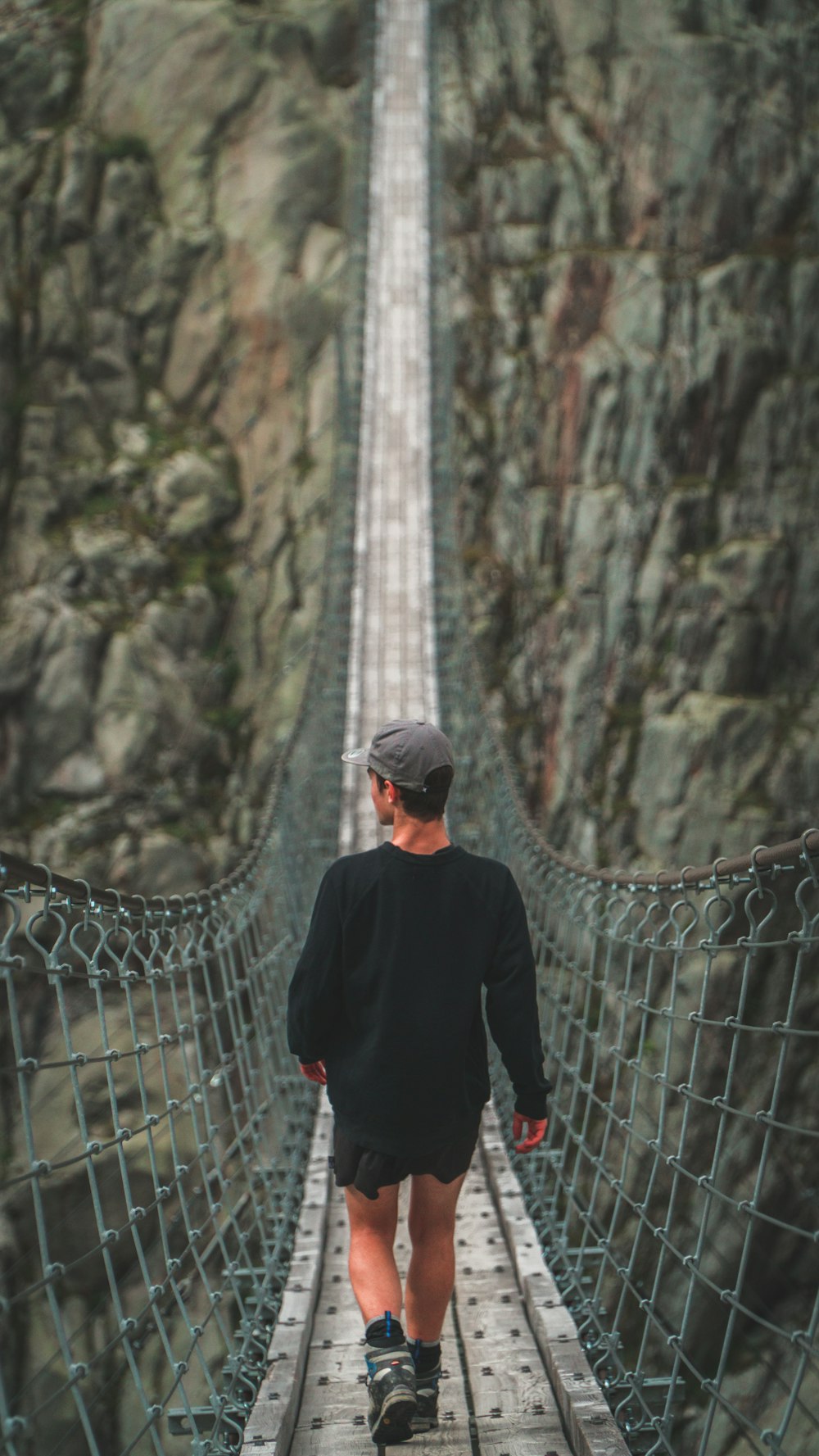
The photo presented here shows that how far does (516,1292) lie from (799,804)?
23.5ft

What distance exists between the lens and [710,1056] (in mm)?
8328

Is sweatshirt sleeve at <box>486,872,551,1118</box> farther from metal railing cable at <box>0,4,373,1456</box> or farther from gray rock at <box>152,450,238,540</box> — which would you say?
gray rock at <box>152,450,238,540</box>

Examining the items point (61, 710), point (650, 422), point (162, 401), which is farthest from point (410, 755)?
point (162, 401)

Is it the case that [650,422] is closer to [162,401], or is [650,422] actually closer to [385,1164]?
[162,401]

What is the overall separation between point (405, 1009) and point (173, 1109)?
0.42m

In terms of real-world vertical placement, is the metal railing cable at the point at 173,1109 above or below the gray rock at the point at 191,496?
below

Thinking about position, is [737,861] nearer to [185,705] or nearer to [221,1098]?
[221,1098]

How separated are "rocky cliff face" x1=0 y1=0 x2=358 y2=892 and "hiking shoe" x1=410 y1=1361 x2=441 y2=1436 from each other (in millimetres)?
7255

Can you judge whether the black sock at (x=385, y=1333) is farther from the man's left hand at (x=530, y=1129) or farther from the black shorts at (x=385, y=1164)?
the man's left hand at (x=530, y=1129)

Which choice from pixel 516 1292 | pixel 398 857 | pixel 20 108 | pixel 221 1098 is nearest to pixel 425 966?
pixel 398 857

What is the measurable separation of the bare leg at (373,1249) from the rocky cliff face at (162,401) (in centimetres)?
730

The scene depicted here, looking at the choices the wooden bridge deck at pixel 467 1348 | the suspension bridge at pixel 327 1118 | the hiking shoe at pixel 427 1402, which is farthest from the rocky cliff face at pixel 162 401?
the hiking shoe at pixel 427 1402

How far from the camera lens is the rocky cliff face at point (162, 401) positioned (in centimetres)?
897

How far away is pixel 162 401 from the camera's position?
10.2 meters
